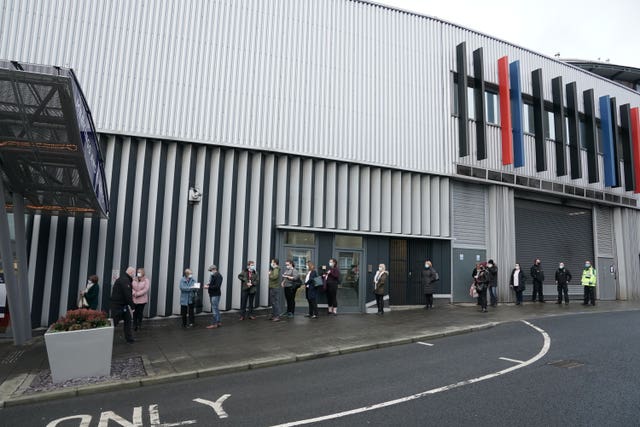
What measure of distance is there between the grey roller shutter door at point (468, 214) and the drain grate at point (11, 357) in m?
14.5

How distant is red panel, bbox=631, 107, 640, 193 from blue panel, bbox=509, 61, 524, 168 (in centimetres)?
950

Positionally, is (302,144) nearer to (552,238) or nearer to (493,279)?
(493,279)

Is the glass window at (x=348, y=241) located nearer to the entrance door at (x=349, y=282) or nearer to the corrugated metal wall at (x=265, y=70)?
the entrance door at (x=349, y=282)

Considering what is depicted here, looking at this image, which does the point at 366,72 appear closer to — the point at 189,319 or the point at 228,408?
the point at 189,319

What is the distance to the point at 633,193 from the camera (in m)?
24.9

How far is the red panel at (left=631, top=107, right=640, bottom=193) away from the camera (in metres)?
24.2

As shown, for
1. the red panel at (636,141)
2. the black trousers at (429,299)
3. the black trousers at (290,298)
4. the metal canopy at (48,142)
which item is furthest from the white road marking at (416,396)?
the red panel at (636,141)

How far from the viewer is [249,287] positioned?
13.1 meters

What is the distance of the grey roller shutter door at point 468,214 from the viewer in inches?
716

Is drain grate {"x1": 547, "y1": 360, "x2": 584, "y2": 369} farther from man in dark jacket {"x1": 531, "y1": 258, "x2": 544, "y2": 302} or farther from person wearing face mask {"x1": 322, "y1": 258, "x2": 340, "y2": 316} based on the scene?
man in dark jacket {"x1": 531, "y1": 258, "x2": 544, "y2": 302}

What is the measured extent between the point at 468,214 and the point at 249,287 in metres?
10.0

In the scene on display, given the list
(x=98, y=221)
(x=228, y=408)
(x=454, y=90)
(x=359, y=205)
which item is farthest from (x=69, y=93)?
(x=454, y=90)

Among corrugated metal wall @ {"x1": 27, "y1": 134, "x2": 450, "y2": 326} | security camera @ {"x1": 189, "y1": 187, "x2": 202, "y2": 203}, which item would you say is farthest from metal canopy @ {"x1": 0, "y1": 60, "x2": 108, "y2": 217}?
security camera @ {"x1": 189, "y1": 187, "x2": 202, "y2": 203}

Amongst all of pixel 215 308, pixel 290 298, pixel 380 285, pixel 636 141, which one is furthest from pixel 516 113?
pixel 215 308
